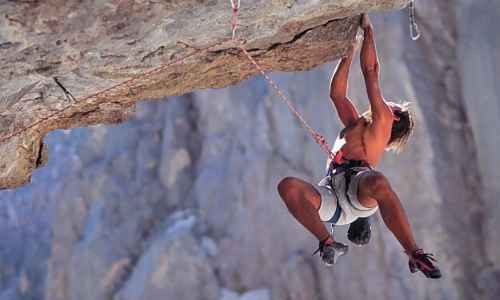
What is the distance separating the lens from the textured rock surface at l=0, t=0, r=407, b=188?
11.6 feet

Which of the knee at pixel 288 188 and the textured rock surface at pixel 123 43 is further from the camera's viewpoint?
the knee at pixel 288 188

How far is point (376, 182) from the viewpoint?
3725mm

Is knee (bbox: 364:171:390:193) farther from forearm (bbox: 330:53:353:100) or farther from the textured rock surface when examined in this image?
the textured rock surface

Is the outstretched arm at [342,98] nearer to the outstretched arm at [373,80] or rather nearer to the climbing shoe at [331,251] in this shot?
the outstretched arm at [373,80]

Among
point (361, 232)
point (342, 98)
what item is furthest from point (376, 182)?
point (342, 98)

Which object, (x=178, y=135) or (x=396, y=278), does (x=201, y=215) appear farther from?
(x=396, y=278)

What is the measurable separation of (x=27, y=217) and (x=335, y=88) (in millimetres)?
9816

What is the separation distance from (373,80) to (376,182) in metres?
0.62

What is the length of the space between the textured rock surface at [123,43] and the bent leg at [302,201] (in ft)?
2.70

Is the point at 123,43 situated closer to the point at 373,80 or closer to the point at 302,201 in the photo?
the point at 302,201

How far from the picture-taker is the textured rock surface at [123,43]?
11.6 ft

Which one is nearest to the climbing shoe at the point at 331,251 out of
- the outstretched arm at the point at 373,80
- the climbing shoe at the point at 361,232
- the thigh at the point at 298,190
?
the thigh at the point at 298,190

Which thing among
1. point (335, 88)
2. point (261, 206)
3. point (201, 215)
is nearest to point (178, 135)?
point (201, 215)

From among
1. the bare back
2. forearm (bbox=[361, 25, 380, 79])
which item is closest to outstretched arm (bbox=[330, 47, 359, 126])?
the bare back
